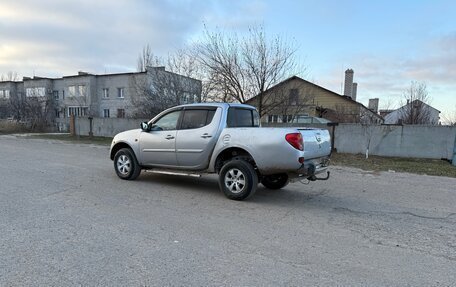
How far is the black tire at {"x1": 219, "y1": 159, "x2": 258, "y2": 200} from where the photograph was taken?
18.4ft

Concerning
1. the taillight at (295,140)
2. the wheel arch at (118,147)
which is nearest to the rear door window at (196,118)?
the wheel arch at (118,147)

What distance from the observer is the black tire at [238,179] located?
5609 mm

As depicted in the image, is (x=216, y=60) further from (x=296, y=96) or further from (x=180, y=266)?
(x=180, y=266)

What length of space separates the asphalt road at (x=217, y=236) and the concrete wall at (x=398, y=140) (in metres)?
7.50

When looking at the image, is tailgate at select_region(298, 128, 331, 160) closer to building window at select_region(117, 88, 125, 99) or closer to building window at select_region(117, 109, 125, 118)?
building window at select_region(117, 109, 125, 118)

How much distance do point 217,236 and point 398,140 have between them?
12.9 metres

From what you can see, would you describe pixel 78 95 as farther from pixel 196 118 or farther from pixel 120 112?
pixel 196 118

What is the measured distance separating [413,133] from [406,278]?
12705 mm

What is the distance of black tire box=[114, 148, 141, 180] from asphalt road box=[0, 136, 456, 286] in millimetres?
377

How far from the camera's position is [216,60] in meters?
16.1

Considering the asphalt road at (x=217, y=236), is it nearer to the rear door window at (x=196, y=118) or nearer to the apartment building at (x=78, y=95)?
the rear door window at (x=196, y=118)

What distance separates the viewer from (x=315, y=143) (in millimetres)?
5641

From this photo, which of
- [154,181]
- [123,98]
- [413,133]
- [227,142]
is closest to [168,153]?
[154,181]

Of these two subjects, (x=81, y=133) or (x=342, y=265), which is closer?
(x=342, y=265)
